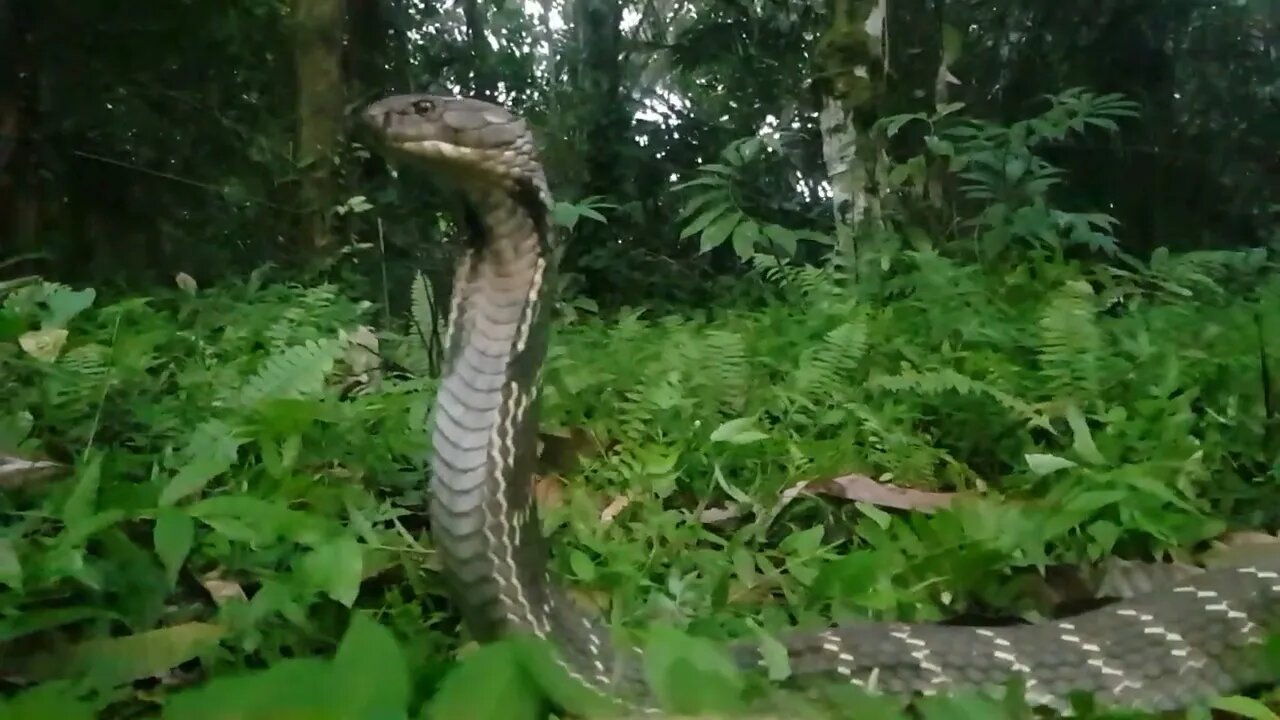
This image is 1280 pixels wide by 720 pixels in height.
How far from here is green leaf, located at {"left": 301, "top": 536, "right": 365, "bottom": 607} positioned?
1.60 meters

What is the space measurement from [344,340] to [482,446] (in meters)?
1.49

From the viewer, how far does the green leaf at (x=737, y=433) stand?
8.53 ft

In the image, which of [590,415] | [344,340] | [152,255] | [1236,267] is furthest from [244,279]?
[1236,267]

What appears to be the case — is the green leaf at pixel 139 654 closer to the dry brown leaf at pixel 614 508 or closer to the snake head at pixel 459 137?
the snake head at pixel 459 137

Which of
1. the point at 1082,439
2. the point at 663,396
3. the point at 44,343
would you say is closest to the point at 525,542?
the point at 663,396

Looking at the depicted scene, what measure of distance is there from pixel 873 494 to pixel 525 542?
975mm

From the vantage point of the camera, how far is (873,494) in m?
2.42

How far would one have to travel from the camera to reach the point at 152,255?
5270 mm

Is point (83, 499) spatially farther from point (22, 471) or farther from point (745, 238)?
point (745, 238)

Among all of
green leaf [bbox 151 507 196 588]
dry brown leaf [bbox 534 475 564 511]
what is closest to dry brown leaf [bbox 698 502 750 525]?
dry brown leaf [bbox 534 475 564 511]

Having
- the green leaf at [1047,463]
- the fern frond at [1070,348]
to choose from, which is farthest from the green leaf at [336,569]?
the fern frond at [1070,348]

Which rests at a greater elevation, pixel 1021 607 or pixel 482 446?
pixel 482 446

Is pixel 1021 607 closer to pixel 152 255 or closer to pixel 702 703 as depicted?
pixel 702 703

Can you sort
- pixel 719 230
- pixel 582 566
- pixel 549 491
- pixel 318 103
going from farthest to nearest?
pixel 318 103
pixel 719 230
pixel 549 491
pixel 582 566
